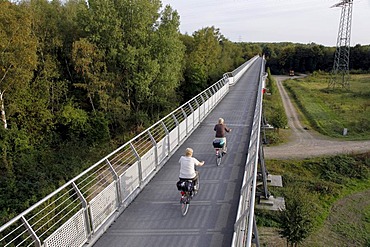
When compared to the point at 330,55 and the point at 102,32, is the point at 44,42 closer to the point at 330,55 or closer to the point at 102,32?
the point at 102,32

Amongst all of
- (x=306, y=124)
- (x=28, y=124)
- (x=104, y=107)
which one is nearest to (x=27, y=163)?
(x=28, y=124)

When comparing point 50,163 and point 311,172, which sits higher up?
point 50,163

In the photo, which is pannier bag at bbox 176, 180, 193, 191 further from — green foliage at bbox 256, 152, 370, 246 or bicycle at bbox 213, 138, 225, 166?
green foliage at bbox 256, 152, 370, 246

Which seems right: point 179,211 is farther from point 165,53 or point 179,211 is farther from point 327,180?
point 165,53

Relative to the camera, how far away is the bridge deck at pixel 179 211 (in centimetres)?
690

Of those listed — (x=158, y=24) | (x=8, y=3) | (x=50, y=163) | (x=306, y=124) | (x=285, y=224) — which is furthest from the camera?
(x=306, y=124)

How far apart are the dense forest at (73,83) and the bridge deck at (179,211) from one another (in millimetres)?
10923

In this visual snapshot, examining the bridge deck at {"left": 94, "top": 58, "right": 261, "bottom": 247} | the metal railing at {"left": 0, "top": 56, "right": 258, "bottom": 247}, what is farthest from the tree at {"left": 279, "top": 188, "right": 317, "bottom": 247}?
the metal railing at {"left": 0, "top": 56, "right": 258, "bottom": 247}

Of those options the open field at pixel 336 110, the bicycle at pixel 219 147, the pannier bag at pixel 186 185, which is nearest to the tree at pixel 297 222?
the bicycle at pixel 219 147

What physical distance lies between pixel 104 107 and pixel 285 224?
69.5 ft

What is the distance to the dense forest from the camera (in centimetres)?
2194

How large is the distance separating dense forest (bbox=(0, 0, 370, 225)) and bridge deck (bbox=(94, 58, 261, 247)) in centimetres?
1092

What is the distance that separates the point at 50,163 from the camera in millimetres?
23859

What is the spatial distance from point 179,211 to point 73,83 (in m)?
25.2
